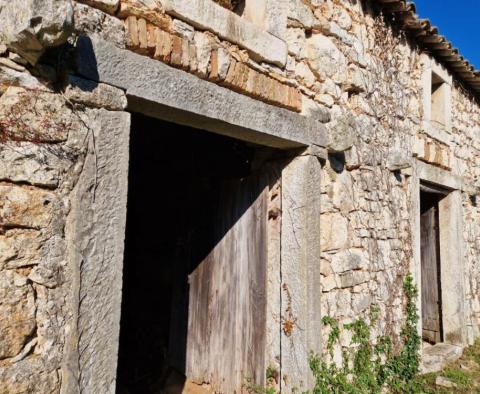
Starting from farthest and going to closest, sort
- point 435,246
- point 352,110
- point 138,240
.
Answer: point 435,246 < point 138,240 < point 352,110

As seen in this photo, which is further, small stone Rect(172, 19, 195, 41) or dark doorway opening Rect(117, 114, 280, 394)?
dark doorway opening Rect(117, 114, 280, 394)

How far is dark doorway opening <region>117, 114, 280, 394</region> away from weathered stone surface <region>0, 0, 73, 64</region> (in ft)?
6.18

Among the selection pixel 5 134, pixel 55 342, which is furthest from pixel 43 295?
pixel 5 134

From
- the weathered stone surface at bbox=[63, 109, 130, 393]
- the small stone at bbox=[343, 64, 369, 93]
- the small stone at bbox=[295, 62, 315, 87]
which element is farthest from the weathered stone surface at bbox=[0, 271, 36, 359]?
the small stone at bbox=[343, 64, 369, 93]

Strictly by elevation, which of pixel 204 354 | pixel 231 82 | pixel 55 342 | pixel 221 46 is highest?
pixel 221 46

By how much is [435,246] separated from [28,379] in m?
5.24

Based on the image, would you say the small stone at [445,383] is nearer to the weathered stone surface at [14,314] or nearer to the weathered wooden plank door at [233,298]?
the weathered wooden plank door at [233,298]

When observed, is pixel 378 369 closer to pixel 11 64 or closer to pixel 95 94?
pixel 95 94

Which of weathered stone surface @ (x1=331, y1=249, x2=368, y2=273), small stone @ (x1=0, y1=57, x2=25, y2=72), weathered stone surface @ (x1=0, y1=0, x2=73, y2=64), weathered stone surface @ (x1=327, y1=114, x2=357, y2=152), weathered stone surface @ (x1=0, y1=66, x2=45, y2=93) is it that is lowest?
weathered stone surface @ (x1=331, y1=249, x2=368, y2=273)

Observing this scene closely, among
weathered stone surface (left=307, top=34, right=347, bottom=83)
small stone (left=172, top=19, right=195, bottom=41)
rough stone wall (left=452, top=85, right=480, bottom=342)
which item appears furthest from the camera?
rough stone wall (left=452, top=85, right=480, bottom=342)

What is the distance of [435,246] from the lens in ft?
18.0

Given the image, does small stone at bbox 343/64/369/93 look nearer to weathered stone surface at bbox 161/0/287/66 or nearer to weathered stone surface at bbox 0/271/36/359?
weathered stone surface at bbox 161/0/287/66

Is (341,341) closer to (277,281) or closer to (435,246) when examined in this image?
(277,281)

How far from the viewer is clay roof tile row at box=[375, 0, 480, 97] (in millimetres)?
3949
